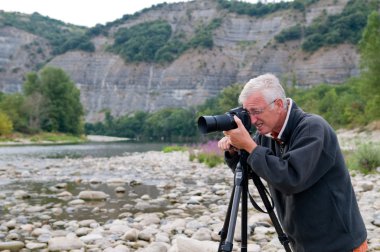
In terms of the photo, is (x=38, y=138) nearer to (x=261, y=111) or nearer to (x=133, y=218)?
(x=133, y=218)

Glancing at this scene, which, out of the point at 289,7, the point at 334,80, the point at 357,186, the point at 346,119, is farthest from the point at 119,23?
the point at 357,186

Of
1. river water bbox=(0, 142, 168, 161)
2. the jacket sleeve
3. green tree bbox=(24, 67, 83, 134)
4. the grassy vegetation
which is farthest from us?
green tree bbox=(24, 67, 83, 134)

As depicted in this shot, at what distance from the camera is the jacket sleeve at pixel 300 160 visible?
2.25 metres

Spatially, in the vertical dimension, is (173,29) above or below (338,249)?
above

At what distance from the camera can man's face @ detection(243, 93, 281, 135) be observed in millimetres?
2432

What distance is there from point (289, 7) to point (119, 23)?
55.8 meters

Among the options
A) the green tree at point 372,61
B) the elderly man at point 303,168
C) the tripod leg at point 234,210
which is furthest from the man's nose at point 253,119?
the green tree at point 372,61

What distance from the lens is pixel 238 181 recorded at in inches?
98.7

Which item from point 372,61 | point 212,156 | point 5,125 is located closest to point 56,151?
point 212,156

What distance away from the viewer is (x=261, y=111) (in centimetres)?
244

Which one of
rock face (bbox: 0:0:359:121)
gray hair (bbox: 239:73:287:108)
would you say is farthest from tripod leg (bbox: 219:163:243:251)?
rock face (bbox: 0:0:359:121)

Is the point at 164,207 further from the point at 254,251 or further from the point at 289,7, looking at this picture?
the point at 289,7

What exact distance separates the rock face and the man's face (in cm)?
9511

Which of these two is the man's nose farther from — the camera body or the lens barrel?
the lens barrel
